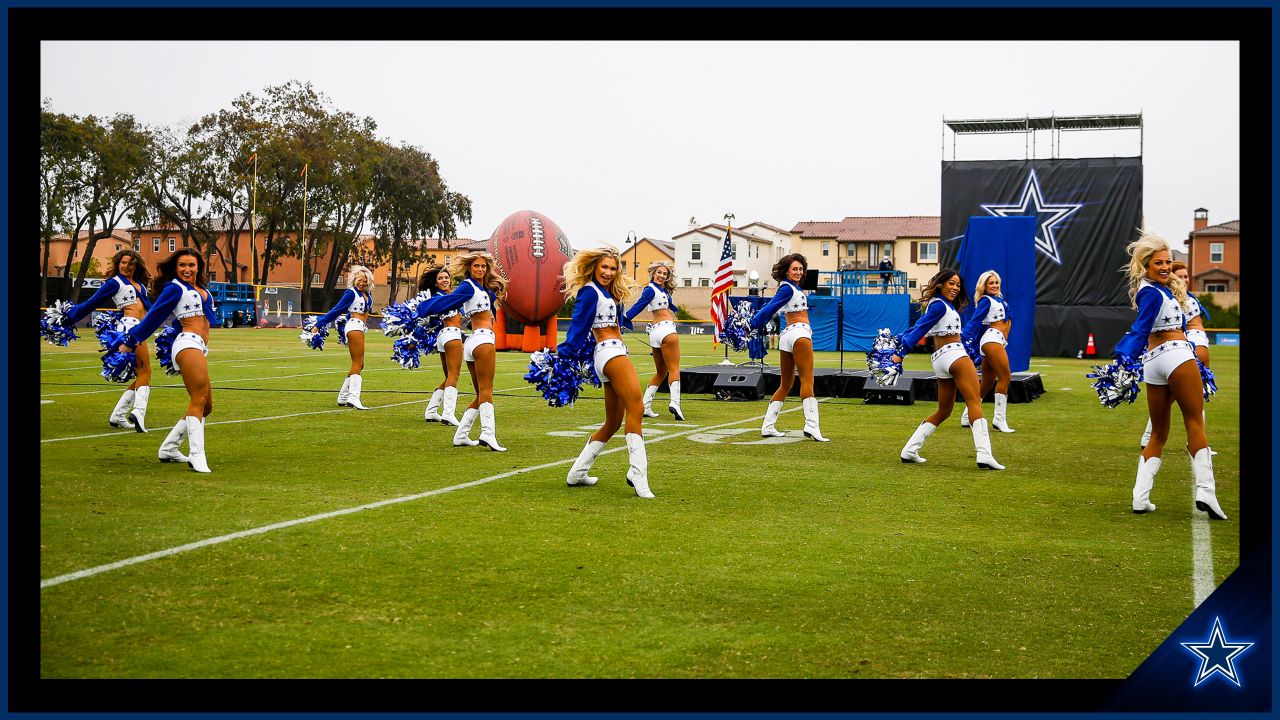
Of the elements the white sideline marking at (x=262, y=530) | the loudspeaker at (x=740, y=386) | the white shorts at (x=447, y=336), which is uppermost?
the white shorts at (x=447, y=336)

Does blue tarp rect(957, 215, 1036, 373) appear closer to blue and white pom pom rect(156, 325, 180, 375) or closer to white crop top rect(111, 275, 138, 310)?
white crop top rect(111, 275, 138, 310)

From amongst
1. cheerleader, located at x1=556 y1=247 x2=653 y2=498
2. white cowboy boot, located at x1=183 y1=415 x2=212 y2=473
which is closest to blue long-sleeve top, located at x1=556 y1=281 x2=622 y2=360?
cheerleader, located at x1=556 y1=247 x2=653 y2=498

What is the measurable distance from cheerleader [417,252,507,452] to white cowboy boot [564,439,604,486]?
7.57 ft

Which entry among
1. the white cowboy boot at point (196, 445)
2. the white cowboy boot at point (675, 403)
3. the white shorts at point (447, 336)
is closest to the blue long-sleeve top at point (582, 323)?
the white cowboy boot at point (196, 445)

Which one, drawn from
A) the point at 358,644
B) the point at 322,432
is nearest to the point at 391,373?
the point at 322,432

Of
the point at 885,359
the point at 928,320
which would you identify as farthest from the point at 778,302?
the point at 928,320

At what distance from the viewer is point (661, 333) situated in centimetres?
1413

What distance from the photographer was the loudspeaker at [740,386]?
60.5 ft

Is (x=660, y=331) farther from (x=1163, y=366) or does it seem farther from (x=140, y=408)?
(x=1163, y=366)

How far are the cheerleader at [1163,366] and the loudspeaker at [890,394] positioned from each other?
9.59 meters

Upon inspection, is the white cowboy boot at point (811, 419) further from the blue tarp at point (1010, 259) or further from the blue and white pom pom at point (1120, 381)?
the blue tarp at point (1010, 259)

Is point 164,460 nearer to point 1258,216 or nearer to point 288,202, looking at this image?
point 1258,216

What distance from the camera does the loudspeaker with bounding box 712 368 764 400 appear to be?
18.4 meters

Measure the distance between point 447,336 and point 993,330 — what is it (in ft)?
22.2
